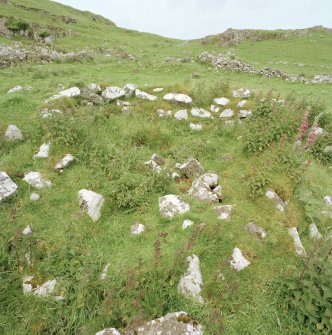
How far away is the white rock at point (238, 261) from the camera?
6129 mm

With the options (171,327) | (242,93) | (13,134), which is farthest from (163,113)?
(171,327)

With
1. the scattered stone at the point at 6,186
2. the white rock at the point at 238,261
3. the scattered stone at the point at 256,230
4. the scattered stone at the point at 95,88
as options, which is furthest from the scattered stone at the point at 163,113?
the white rock at the point at 238,261

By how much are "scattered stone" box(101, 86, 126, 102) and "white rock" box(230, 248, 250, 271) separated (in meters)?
7.88

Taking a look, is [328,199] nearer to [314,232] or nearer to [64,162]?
[314,232]

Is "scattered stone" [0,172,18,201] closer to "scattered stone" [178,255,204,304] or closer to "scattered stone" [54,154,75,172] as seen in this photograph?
"scattered stone" [54,154,75,172]

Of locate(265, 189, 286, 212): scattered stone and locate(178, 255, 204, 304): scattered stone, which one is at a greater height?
locate(265, 189, 286, 212): scattered stone

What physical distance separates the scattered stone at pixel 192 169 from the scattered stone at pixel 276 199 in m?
1.94

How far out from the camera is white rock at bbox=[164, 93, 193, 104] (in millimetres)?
12226

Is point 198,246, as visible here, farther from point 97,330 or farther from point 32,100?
point 32,100

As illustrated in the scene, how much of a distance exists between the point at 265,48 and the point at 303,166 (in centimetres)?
3095

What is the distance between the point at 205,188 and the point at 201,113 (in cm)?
468

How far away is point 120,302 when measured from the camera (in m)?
5.26

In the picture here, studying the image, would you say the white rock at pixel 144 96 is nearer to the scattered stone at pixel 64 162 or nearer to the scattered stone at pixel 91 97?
the scattered stone at pixel 91 97

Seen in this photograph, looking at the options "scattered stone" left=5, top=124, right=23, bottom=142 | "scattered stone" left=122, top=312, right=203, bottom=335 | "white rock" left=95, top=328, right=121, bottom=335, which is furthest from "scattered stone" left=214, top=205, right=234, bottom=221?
"scattered stone" left=5, top=124, right=23, bottom=142
